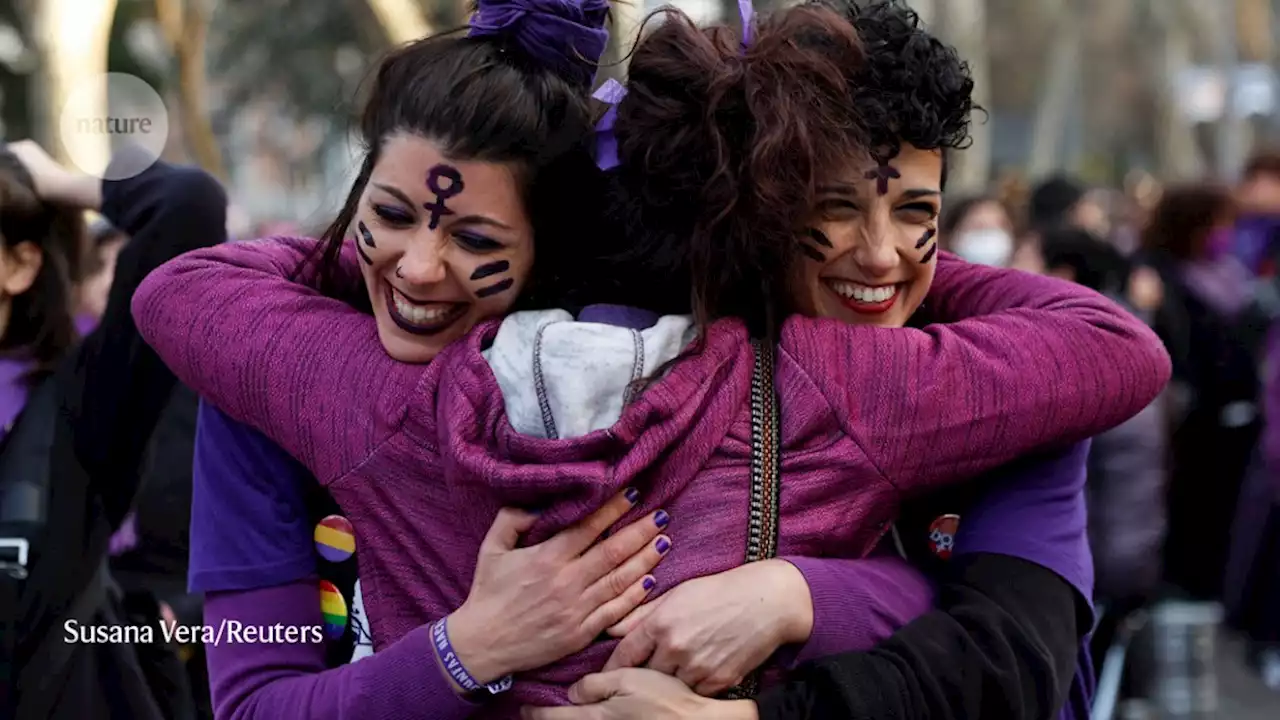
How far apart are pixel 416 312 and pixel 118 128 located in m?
1.26

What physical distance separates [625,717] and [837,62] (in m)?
0.91

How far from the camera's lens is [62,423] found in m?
2.75

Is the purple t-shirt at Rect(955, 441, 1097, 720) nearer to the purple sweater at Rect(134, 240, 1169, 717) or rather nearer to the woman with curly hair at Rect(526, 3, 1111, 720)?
the woman with curly hair at Rect(526, 3, 1111, 720)

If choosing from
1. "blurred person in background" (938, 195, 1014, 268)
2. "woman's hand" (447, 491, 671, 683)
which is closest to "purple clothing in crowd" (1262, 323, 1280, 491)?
"blurred person in background" (938, 195, 1014, 268)

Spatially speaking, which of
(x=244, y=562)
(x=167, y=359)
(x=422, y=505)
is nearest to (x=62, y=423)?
(x=167, y=359)

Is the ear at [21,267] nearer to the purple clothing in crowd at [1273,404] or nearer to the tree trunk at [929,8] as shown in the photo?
the purple clothing in crowd at [1273,404]

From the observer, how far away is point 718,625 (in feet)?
5.98

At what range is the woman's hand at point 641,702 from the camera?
5.95 ft

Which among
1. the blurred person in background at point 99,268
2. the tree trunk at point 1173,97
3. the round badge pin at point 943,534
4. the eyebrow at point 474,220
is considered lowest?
the tree trunk at point 1173,97

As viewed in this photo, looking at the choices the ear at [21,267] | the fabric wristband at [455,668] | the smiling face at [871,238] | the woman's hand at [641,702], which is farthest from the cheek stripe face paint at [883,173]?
the ear at [21,267]

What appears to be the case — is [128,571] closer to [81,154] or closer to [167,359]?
[81,154]

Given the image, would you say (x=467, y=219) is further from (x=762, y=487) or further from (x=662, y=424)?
(x=762, y=487)

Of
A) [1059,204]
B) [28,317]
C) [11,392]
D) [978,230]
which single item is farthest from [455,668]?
[1059,204]

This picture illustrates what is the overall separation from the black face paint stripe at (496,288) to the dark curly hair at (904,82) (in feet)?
1.77
